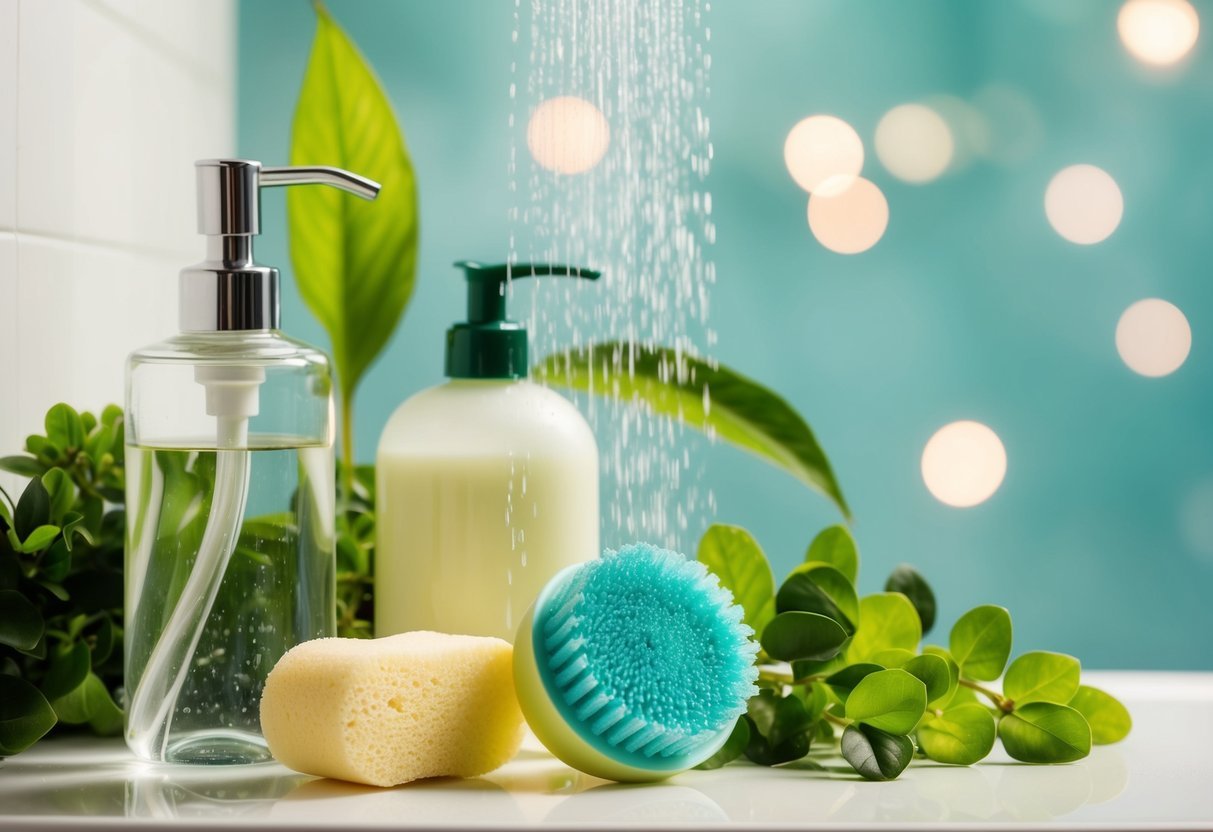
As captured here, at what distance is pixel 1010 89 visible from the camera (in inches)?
28.5

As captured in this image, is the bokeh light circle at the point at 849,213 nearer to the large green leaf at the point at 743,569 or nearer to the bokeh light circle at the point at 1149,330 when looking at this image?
the bokeh light circle at the point at 1149,330

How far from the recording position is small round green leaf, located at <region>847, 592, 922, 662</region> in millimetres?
455

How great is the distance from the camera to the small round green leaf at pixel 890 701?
40 cm

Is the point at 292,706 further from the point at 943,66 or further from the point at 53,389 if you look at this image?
the point at 943,66

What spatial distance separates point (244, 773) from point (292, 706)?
0.05 metres

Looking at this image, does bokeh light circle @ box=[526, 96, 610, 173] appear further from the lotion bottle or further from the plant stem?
the plant stem

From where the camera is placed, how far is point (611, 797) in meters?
0.37

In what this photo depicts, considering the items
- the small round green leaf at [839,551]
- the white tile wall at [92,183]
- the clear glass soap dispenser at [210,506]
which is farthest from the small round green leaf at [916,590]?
the white tile wall at [92,183]

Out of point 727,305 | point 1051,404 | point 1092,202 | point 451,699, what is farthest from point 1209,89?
point 451,699

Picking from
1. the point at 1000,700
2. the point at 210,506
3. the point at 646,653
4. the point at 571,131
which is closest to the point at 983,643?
the point at 1000,700

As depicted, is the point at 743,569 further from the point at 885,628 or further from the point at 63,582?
the point at 63,582

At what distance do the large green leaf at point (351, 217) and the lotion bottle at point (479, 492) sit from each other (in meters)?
0.14

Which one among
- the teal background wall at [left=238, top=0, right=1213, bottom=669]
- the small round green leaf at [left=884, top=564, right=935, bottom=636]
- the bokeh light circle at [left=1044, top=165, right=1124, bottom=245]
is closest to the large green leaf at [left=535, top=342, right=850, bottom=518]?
the small round green leaf at [left=884, top=564, right=935, bottom=636]

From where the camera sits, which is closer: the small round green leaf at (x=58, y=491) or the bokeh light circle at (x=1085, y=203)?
the small round green leaf at (x=58, y=491)
